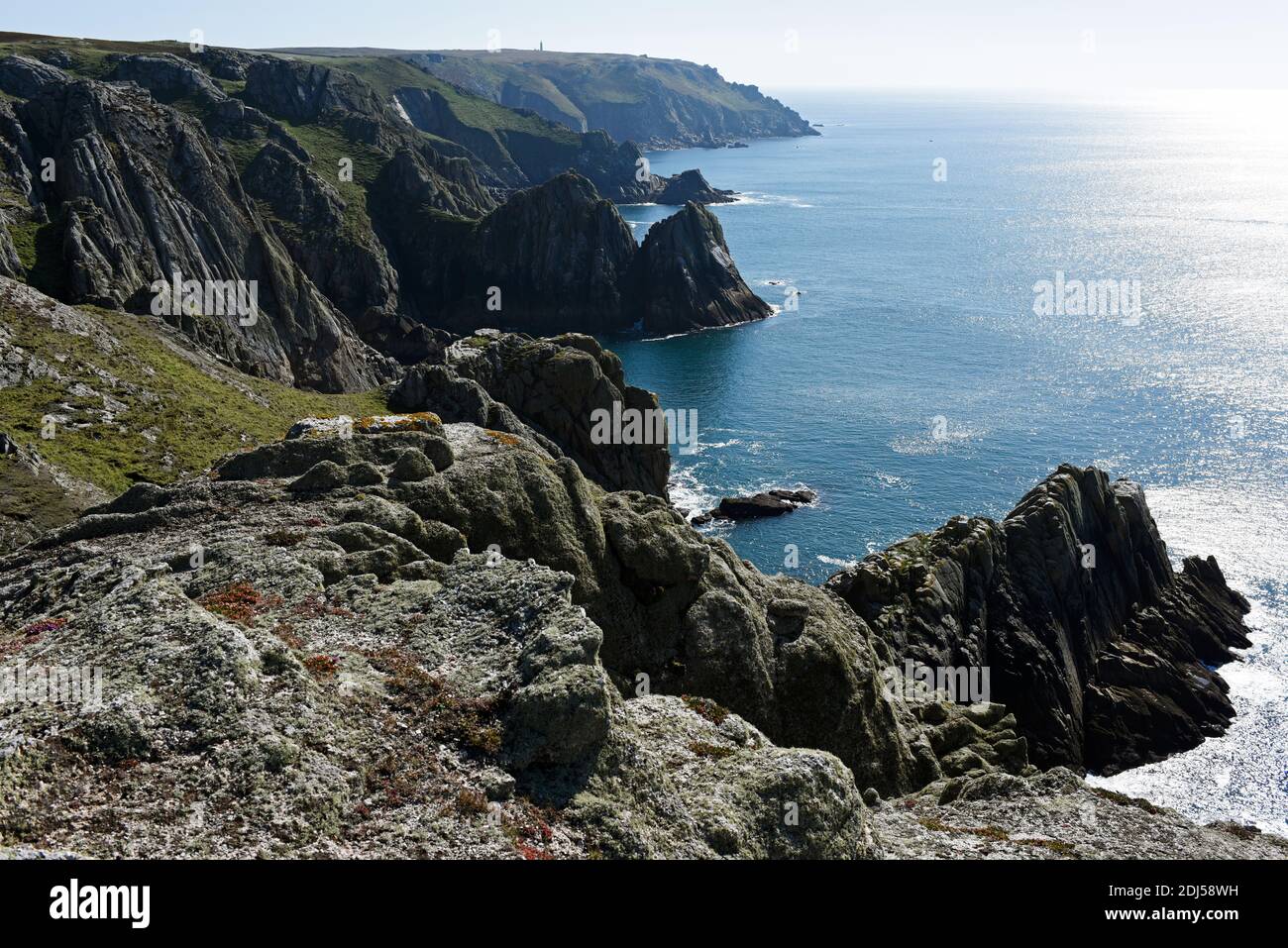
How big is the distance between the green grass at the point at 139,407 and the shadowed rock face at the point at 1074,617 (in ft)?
144

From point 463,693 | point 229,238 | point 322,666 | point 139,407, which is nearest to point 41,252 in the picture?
point 229,238

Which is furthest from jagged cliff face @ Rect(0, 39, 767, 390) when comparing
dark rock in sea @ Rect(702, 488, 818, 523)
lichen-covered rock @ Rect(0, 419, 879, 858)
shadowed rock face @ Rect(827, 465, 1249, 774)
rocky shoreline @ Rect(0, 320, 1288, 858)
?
lichen-covered rock @ Rect(0, 419, 879, 858)

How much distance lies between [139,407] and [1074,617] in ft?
238

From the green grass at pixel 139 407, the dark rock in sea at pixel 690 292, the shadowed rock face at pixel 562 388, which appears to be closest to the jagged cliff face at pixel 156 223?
the green grass at pixel 139 407

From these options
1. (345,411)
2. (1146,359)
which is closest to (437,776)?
(345,411)

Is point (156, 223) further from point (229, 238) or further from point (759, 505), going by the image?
point (759, 505)

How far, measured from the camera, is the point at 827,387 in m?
149

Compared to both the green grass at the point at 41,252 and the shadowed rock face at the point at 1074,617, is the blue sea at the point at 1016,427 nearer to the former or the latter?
the shadowed rock face at the point at 1074,617

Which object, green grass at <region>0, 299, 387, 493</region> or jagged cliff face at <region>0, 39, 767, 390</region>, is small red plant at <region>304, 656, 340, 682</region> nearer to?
green grass at <region>0, 299, 387, 493</region>

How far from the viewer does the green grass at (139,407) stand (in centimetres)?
5791

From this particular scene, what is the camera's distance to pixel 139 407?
2576 inches

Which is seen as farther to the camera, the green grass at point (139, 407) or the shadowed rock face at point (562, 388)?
the shadowed rock face at point (562, 388)
